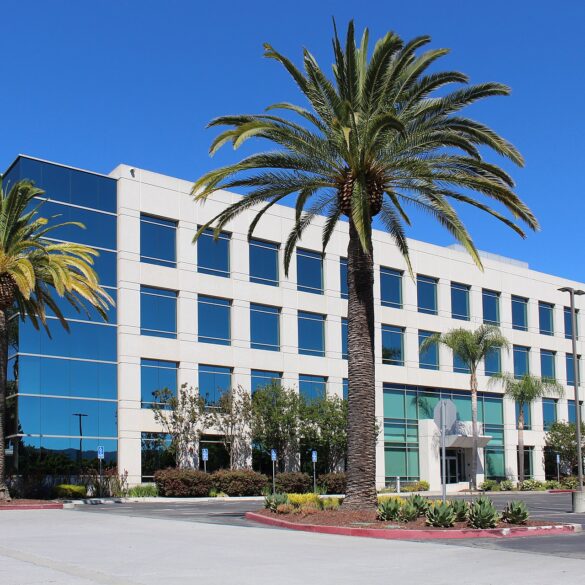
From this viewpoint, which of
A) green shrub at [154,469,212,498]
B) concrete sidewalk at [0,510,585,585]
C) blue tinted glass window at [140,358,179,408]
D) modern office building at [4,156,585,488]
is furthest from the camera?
blue tinted glass window at [140,358,179,408]

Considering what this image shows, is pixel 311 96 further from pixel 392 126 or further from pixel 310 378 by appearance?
pixel 310 378

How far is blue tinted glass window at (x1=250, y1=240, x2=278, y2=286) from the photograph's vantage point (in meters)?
49.9

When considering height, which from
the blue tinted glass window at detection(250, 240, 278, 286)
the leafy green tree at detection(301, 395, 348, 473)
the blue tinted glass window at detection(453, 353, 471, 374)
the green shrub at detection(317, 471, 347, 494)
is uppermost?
the blue tinted glass window at detection(250, 240, 278, 286)

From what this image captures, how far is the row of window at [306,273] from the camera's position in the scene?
46.1 m

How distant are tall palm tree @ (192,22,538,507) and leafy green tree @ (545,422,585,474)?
137ft

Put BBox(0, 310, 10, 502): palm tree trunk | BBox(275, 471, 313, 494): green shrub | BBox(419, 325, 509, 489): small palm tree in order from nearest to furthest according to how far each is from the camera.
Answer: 1. BBox(0, 310, 10, 502): palm tree trunk
2. BBox(275, 471, 313, 494): green shrub
3. BBox(419, 325, 509, 489): small palm tree

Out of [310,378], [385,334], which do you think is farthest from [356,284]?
[385,334]

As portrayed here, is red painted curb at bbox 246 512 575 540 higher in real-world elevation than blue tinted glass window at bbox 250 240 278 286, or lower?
lower

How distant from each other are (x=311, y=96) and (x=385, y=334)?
32869mm

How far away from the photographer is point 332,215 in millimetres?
26297

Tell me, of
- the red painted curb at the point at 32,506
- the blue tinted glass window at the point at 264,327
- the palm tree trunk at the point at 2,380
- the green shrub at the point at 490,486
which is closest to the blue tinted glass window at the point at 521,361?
the green shrub at the point at 490,486

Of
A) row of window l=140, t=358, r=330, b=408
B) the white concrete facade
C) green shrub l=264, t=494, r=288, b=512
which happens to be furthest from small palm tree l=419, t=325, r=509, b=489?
green shrub l=264, t=494, r=288, b=512

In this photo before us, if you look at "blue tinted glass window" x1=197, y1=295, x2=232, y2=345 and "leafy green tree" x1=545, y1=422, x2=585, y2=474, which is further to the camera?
"leafy green tree" x1=545, y1=422, x2=585, y2=474

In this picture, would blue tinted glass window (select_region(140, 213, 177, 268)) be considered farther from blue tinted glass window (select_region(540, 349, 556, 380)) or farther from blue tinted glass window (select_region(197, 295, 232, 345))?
blue tinted glass window (select_region(540, 349, 556, 380))
